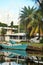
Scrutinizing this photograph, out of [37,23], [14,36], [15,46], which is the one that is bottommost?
[15,46]

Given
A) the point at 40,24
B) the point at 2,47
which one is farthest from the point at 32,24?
the point at 2,47

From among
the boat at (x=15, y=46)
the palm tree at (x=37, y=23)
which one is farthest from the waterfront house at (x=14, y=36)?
the boat at (x=15, y=46)

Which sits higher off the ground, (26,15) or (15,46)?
(26,15)

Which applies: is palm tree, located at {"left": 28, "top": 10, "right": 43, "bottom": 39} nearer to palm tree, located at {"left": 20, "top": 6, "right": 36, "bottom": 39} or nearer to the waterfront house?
palm tree, located at {"left": 20, "top": 6, "right": 36, "bottom": 39}

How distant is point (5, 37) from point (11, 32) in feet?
10.4

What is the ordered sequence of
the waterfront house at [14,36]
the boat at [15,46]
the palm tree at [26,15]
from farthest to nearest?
1. the waterfront house at [14,36]
2. the palm tree at [26,15]
3. the boat at [15,46]

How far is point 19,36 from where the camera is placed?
65062 mm

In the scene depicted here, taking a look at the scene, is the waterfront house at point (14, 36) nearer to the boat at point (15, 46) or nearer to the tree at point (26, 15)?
the tree at point (26, 15)

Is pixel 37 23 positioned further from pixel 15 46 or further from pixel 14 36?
pixel 14 36

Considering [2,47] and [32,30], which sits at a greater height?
[32,30]

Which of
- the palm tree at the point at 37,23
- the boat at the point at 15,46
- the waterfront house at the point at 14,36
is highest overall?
the palm tree at the point at 37,23

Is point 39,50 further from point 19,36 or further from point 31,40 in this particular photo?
point 19,36

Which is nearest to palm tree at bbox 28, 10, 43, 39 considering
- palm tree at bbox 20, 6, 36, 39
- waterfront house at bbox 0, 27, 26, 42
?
palm tree at bbox 20, 6, 36, 39

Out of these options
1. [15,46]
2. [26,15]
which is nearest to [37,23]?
[15,46]
